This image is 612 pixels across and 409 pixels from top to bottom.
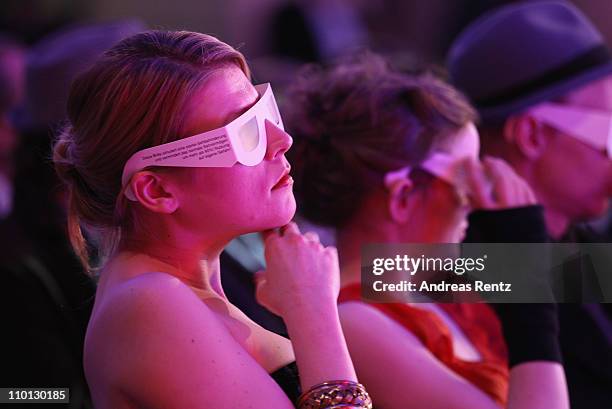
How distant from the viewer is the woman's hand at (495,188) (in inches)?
84.4

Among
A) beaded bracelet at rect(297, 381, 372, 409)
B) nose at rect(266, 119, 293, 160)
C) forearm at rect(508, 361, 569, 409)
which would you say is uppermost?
nose at rect(266, 119, 293, 160)

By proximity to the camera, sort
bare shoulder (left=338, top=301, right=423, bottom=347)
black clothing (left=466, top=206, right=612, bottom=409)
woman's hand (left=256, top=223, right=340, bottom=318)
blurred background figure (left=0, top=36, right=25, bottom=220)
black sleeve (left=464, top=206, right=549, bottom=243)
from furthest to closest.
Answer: blurred background figure (left=0, top=36, right=25, bottom=220) → black clothing (left=466, top=206, right=612, bottom=409) → black sleeve (left=464, top=206, right=549, bottom=243) → bare shoulder (left=338, top=301, right=423, bottom=347) → woman's hand (left=256, top=223, right=340, bottom=318)

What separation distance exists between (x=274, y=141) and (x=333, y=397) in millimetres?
426

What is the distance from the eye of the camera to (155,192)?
5.27ft

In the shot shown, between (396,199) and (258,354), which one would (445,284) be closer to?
(396,199)

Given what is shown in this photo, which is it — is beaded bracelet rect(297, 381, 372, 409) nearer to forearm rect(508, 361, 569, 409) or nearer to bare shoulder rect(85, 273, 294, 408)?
Result: bare shoulder rect(85, 273, 294, 408)

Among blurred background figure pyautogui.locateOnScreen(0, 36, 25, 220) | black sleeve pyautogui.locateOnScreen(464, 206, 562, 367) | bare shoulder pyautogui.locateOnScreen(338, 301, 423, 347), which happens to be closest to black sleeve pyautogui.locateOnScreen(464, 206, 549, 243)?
black sleeve pyautogui.locateOnScreen(464, 206, 562, 367)

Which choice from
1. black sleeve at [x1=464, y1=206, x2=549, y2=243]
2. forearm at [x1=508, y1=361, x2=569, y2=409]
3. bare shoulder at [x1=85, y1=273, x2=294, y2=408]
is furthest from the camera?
black sleeve at [x1=464, y1=206, x2=549, y2=243]

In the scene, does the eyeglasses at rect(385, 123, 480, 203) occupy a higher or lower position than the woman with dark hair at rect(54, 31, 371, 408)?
lower

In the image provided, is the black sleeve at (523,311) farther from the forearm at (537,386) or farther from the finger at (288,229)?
the finger at (288,229)

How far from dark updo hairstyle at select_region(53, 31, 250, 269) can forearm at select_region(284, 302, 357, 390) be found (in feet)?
1.12

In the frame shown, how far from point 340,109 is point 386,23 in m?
5.64

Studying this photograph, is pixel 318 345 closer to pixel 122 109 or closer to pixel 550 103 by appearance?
pixel 122 109

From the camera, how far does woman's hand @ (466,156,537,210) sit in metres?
2.14
